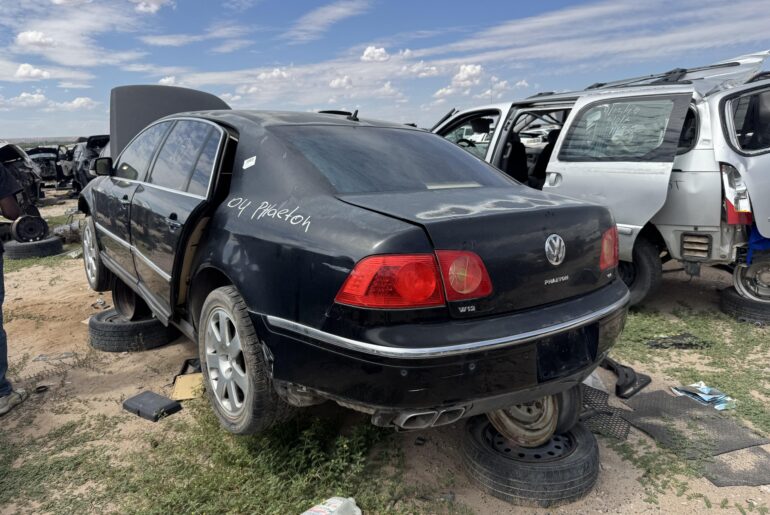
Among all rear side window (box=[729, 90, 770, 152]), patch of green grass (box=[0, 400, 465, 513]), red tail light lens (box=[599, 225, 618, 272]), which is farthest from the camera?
rear side window (box=[729, 90, 770, 152])

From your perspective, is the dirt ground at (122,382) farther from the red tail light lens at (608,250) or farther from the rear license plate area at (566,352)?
the red tail light lens at (608,250)

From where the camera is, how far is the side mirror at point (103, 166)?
177 inches

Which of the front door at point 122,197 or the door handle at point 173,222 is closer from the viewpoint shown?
the door handle at point 173,222

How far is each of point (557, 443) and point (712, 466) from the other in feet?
2.49

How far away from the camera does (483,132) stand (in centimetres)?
643

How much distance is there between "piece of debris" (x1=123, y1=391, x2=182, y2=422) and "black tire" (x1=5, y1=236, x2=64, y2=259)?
5707 millimetres

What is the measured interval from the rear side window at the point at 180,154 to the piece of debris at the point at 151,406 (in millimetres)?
1253

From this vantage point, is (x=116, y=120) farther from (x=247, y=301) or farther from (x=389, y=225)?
(x=389, y=225)

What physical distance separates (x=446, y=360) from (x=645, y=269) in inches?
141

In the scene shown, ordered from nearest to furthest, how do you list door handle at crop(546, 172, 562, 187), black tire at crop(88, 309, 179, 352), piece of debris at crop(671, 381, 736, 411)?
piece of debris at crop(671, 381, 736, 411) < black tire at crop(88, 309, 179, 352) < door handle at crop(546, 172, 562, 187)

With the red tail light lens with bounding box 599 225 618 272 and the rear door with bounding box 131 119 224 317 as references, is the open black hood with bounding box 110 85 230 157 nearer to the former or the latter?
the rear door with bounding box 131 119 224 317

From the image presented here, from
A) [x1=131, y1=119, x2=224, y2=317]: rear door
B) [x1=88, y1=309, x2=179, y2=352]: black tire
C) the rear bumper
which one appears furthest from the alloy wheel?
[x1=88, y1=309, x2=179, y2=352]: black tire

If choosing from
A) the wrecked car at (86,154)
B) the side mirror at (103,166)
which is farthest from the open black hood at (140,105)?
the wrecked car at (86,154)

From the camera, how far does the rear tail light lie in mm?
4176
